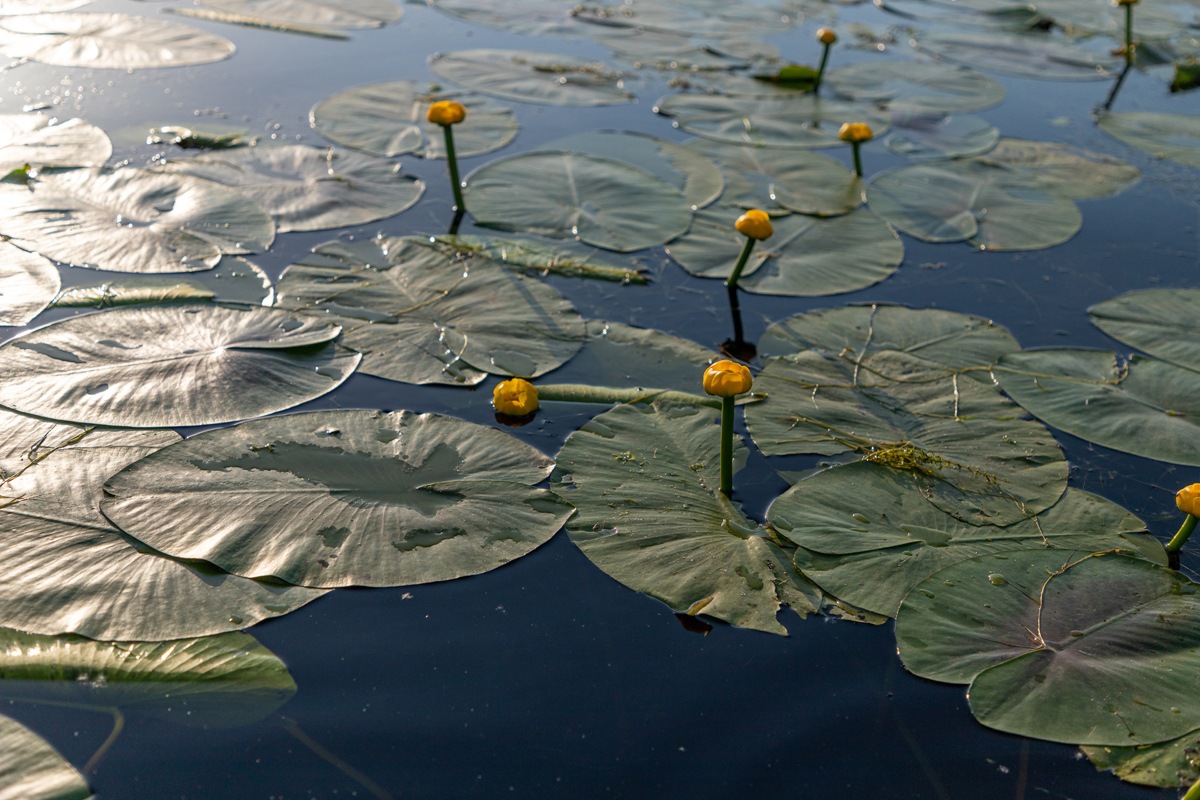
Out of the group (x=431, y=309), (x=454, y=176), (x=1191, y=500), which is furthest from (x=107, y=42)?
(x=1191, y=500)

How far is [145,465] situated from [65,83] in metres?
3.18

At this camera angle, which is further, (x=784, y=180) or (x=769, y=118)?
(x=769, y=118)

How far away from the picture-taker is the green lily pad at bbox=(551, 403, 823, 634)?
226cm

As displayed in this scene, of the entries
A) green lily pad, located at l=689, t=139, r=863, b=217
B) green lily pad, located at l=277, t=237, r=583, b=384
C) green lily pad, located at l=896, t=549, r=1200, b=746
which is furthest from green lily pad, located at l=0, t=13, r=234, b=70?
green lily pad, located at l=896, t=549, r=1200, b=746

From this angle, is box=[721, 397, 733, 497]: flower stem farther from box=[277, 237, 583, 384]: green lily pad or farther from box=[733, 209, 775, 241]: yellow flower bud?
box=[733, 209, 775, 241]: yellow flower bud

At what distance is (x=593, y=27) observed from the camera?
621 centimetres

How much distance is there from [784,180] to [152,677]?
Result: 3388mm

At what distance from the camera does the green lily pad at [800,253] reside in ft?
11.9

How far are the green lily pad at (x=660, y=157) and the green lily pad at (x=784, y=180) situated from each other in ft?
0.25

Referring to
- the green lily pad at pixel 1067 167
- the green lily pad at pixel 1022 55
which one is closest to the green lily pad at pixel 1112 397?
the green lily pad at pixel 1067 167

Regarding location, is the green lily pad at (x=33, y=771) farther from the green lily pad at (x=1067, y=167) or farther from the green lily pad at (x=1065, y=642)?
the green lily pad at (x=1067, y=167)

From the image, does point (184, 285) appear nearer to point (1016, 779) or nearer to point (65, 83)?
point (65, 83)

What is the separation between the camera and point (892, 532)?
8.05 ft

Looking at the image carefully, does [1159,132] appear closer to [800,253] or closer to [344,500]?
[800,253]
